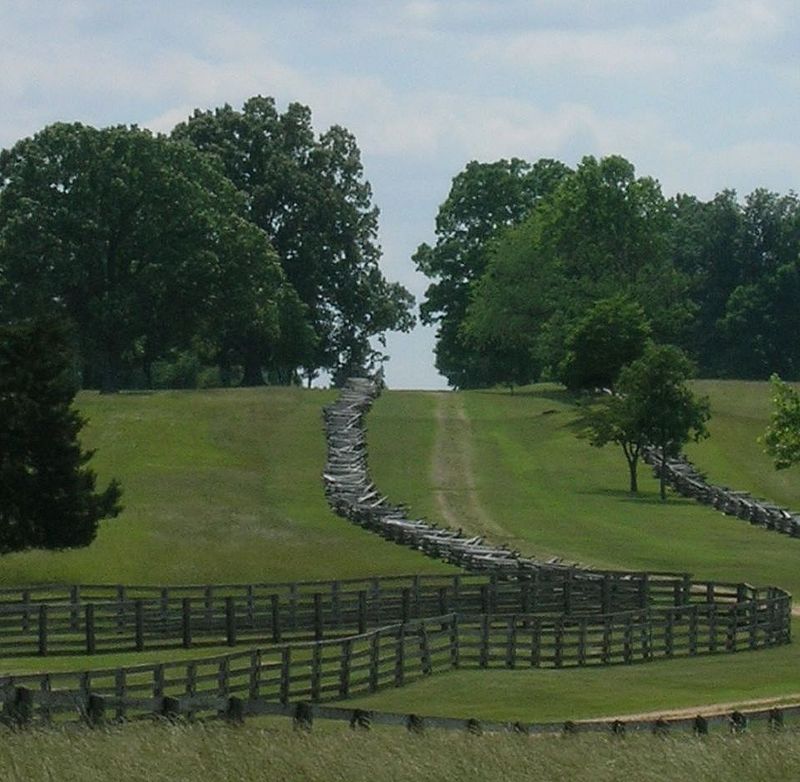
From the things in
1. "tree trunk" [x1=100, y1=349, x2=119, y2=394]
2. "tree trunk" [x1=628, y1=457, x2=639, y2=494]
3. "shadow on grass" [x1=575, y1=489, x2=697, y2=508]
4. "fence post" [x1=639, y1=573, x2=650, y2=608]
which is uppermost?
"tree trunk" [x1=100, y1=349, x2=119, y2=394]

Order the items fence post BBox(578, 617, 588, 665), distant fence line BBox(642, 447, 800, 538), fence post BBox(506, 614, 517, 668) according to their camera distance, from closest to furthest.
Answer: fence post BBox(506, 614, 517, 668)
fence post BBox(578, 617, 588, 665)
distant fence line BBox(642, 447, 800, 538)

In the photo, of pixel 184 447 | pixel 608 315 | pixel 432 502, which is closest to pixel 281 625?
pixel 432 502

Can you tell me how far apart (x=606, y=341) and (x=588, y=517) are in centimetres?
3522

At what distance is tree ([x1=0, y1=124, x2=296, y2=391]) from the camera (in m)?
119

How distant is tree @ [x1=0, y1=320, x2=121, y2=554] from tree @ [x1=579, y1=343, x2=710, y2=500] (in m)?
35.4

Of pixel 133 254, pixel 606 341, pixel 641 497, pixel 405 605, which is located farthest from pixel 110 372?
pixel 405 605

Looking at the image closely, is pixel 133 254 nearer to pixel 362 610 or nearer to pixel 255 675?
pixel 362 610

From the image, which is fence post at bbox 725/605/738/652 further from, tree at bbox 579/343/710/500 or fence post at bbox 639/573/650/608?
tree at bbox 579/343/710/500

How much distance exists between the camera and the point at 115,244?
121375 millimetres

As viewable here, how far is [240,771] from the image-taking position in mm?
20359

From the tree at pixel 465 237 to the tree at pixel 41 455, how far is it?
10350cm

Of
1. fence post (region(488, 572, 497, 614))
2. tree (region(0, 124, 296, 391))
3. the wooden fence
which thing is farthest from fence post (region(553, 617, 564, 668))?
tree (region(0, 124, 296, 391))

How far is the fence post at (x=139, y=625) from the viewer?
45594 millimetres

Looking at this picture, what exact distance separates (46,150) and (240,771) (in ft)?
345
